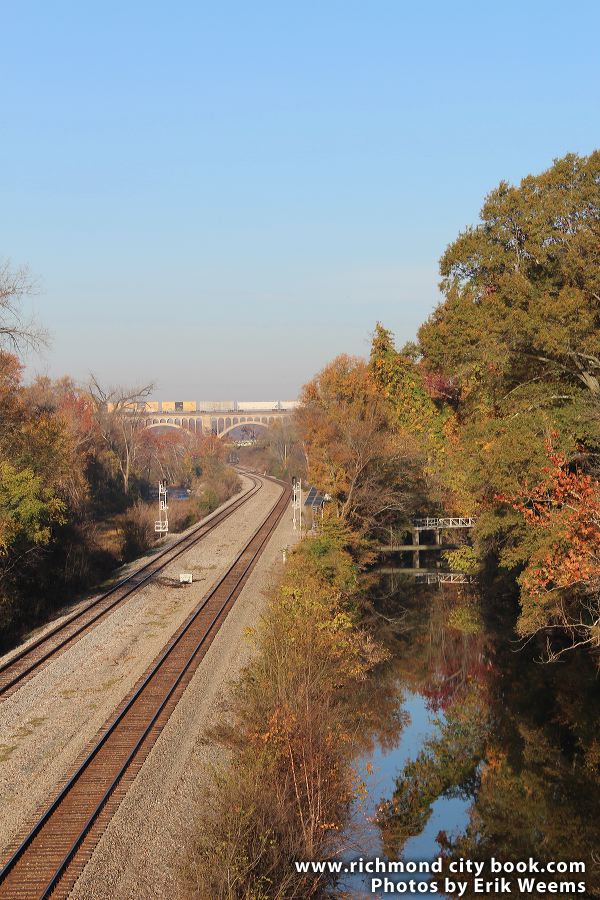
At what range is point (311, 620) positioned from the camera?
2181 cm

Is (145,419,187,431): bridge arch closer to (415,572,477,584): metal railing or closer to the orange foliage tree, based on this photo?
(415,572,477,584): metal railing

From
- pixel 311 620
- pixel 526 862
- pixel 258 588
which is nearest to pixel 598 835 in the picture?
pixel 526 862

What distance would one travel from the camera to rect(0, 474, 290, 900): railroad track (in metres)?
12.4

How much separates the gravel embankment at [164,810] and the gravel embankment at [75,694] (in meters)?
1.63

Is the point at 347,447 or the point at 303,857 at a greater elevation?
the point at 347,447

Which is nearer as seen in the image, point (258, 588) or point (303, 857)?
point (303, 857)

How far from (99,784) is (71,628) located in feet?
41.4

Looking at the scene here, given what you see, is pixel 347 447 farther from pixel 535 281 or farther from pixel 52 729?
pixel 52 729

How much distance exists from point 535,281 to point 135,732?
1778 centimetres

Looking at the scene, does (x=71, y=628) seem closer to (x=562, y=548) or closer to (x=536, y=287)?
(x=562, y=548)

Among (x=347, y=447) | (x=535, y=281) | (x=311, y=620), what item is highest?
(x=535, y=281)

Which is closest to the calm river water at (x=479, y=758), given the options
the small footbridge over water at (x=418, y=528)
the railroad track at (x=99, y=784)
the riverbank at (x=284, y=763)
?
the riverbank at (x=284, y=763)

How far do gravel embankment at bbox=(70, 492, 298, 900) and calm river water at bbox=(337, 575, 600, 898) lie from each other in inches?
119

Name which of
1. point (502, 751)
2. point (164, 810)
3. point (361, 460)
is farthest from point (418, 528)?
point (164, 810)
